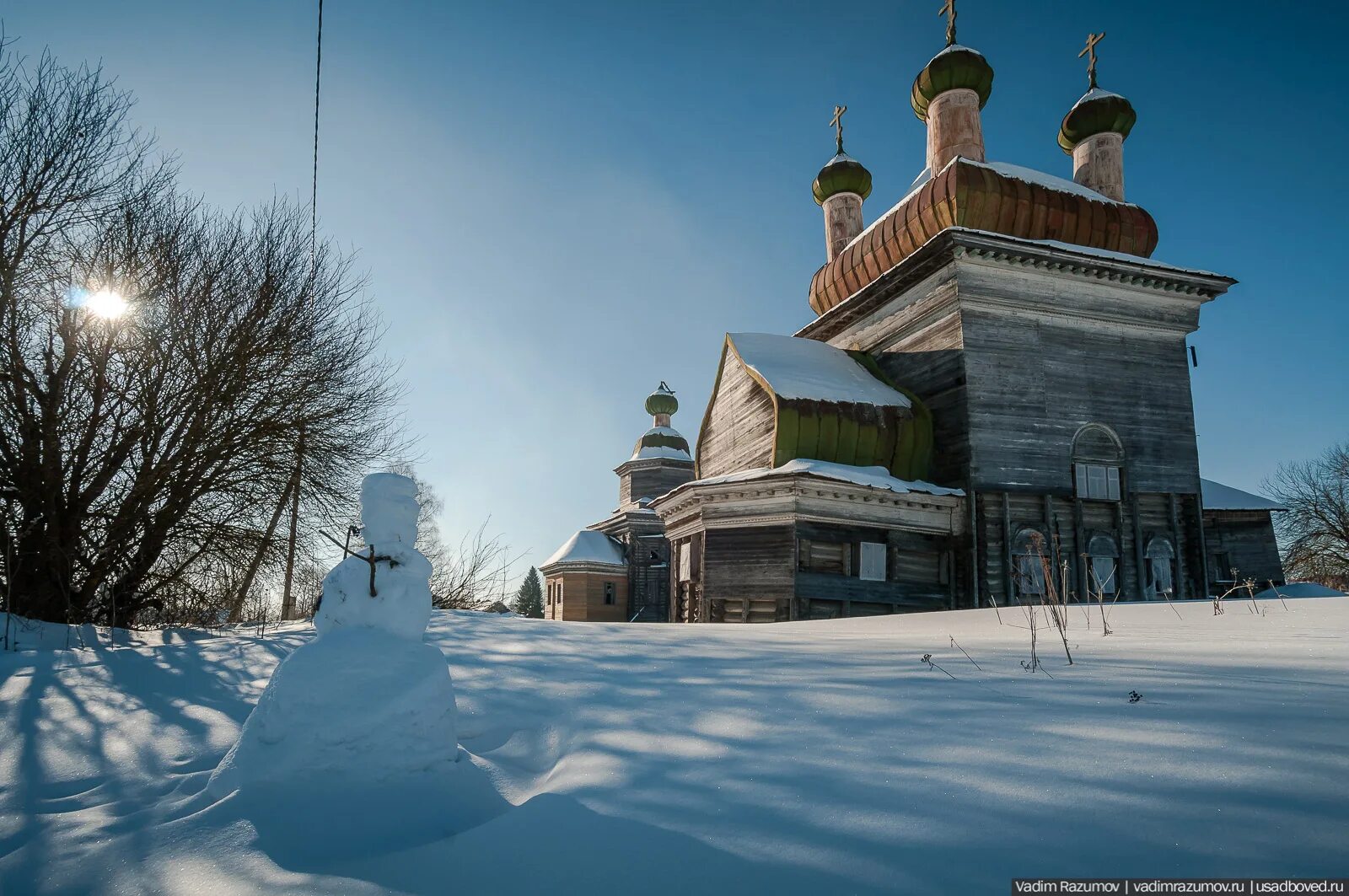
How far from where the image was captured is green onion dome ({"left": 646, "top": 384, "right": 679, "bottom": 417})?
37969mm

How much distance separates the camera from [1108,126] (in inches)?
742

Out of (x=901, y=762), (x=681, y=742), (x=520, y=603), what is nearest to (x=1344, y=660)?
(x=901, y=762)

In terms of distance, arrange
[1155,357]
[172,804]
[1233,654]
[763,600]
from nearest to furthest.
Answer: [172,804] → [1233,654] → [763,600] → [1155,357]

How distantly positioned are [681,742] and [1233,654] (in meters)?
2.64

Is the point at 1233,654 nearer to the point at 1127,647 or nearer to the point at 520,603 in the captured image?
the point at 1127,647

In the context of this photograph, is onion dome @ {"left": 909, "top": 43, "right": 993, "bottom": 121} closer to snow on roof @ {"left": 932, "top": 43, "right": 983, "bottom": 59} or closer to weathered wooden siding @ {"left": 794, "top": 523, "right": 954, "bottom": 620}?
snow on roof @ {"left": 932, "top": 43, "right": 983, "bottom": 59}

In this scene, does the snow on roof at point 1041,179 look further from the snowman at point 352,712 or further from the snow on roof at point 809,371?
the snowman at point 352,712

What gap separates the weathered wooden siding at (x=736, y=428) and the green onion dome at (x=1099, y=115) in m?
11.7

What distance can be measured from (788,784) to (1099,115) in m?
22.2

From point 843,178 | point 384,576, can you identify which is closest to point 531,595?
point 843,178

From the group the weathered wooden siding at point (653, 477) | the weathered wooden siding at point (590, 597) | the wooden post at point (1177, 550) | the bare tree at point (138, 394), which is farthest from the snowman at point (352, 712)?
the weathered wooden siding at point (653, 477)

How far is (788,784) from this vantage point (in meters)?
2.27

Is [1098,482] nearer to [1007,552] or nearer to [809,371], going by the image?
[1007,552]

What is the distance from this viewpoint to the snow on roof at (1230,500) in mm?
17828
